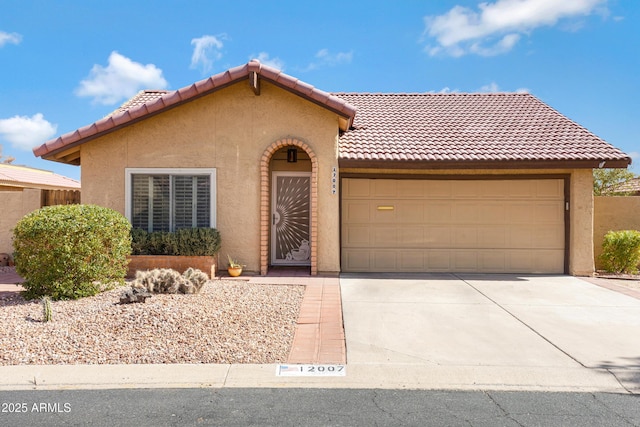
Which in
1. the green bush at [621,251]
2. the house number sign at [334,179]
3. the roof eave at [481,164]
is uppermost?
the roof eave at [481,164]

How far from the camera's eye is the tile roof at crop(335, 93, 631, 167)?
956 cm

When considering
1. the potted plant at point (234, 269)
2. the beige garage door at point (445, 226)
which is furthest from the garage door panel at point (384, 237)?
the potted plant at point (234, 269)

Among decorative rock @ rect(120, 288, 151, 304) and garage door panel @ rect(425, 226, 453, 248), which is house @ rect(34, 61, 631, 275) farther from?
decorative rock @ rect(120, 288, 151, 304)

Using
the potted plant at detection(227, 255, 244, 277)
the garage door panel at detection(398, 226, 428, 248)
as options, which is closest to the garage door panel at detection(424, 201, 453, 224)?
the garage door panel at detection(398, 226, 428, 248)

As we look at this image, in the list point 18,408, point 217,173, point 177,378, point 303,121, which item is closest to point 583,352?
point 177,378

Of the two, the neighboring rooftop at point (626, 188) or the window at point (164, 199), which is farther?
the neighboring rooftop at point (626, 188)

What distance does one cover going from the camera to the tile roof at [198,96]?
29.1ft

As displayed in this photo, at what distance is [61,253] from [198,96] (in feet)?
14.3

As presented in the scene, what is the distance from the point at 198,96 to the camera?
9.12 m

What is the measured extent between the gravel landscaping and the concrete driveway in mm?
1152

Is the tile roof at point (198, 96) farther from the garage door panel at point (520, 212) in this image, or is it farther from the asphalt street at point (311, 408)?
the asphalt street at point (311, 408)

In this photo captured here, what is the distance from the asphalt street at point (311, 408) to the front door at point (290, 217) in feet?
23.2

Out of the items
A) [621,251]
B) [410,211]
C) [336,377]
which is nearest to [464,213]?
[410,211]

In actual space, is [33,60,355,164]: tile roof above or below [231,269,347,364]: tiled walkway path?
above
